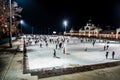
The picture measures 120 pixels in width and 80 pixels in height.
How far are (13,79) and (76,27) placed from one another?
18332cm

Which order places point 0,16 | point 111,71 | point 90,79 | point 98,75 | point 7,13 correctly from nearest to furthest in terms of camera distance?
point 90,79
point 98,75
point 111,71
point 0,16
point 7,13

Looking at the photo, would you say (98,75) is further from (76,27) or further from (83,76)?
(76,27)

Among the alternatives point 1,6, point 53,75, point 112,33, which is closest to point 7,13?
point 1,6

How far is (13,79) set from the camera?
895cm

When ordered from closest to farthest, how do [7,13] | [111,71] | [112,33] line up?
[111,71] < [7,13] < [112,33]

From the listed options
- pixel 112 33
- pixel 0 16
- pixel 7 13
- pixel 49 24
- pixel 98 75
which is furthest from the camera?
pixel 49 24

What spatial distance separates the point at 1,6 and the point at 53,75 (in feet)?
67.0

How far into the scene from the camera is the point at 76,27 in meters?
190

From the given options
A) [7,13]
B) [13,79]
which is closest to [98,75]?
[13,79]

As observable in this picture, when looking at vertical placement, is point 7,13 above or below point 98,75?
above

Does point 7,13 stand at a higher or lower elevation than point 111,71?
higher

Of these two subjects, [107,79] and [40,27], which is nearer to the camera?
[107,79]

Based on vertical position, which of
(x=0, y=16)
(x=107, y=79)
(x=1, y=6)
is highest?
(x=1, y=6)

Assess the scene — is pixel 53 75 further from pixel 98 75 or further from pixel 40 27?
pixel 40 27
